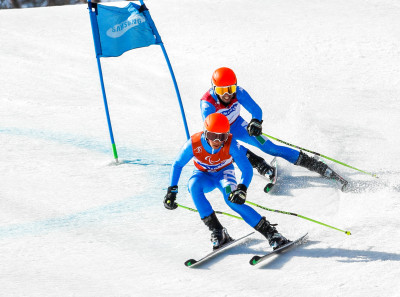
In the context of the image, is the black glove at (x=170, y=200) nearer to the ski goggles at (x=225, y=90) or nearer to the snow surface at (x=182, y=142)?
the snow surface at (x=182, y=142)

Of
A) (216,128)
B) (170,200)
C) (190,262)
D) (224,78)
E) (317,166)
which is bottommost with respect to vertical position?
(190,262)

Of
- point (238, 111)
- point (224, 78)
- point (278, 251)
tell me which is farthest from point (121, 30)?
point (278, 251)

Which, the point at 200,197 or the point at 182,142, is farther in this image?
the point at 182,142

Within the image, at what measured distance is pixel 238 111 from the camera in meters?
6.11

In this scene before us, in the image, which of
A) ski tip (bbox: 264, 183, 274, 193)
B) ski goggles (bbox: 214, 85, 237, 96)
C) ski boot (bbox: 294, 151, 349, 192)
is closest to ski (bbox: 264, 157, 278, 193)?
ski tip (bbox: 264, 183, 274, 193)

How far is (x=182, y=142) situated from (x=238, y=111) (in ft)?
5.81

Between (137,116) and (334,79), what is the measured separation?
147 inches

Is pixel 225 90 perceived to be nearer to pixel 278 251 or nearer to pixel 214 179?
pixel 214 179

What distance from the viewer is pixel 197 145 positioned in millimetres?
4719

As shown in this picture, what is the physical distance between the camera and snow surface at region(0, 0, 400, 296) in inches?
174

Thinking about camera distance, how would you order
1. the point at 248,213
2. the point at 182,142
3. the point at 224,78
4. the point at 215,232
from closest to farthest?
the point at 248,213 < the point at 215,232 < the point at 224,78 < the point at 182,142

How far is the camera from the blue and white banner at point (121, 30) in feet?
21.4

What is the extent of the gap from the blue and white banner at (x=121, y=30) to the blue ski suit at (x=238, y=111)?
1290mm

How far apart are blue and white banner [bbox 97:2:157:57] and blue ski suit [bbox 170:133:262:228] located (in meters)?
2.31
